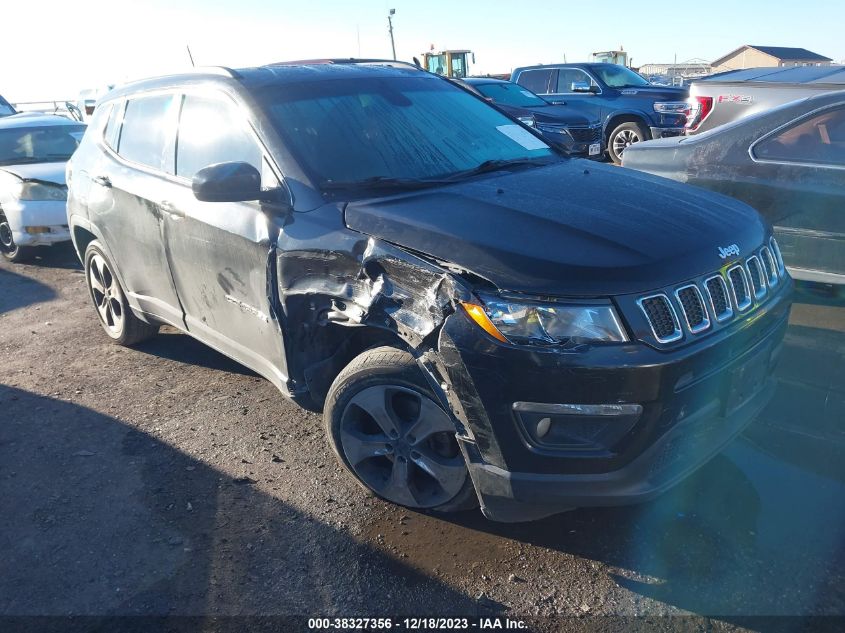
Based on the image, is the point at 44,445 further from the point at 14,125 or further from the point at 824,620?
the point at 14,125

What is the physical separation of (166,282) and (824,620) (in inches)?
143

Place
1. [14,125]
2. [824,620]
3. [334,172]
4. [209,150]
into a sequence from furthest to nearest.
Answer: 1. [14,125]
2. [209,150]
3. [334,172]
4. [824,620]

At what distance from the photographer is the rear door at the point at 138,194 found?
4.11 metres

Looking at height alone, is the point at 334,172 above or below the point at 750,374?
above

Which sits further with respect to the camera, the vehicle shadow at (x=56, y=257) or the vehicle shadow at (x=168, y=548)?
the vehicle shadow at (x=56, y=257)

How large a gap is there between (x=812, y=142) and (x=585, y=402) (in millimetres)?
3525

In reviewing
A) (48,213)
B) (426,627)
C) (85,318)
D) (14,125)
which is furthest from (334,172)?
(14,125)

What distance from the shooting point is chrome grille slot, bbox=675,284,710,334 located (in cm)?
248

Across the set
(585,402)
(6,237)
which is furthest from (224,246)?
(6,237)

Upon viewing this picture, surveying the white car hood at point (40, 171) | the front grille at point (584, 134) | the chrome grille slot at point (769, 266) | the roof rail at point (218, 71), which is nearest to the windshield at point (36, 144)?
the white car hood at point (40, 171)

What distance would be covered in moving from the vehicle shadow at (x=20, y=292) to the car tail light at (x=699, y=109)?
6.74 meters

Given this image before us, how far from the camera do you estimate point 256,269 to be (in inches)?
129

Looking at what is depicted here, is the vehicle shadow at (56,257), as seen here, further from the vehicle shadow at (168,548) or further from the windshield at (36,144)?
the vehicle shadow at (168,548)

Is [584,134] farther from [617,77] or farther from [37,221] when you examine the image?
[37,221]
